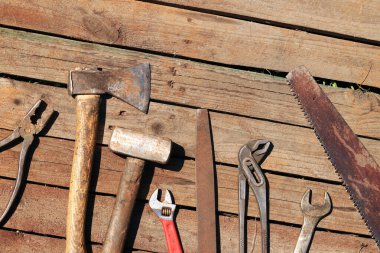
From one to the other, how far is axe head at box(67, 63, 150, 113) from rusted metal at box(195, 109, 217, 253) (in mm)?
374

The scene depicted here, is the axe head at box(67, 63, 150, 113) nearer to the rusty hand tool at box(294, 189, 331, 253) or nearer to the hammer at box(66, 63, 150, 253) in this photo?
the hammer at box(66, 63, 150, 253)

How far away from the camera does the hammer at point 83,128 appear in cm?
337

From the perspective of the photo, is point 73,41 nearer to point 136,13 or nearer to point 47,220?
point 136,13

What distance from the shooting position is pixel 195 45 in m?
3.69

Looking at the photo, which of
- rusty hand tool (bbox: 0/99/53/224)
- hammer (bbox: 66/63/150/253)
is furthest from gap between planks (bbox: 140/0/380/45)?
rusty hand tool (bbox: 0/99/53/224)

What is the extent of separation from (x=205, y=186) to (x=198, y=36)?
0.94m

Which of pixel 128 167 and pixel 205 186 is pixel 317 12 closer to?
pixel 205 186

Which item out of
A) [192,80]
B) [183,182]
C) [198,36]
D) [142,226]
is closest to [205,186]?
[183,182]

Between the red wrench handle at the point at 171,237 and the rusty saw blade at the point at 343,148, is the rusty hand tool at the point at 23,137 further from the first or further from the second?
the rusty saw blade at the point at 343,148

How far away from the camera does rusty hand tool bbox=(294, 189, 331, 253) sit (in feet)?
11.9

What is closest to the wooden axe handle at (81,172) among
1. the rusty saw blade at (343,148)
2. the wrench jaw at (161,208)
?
the wrench jaw at (161,208)

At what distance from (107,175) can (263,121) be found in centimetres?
103

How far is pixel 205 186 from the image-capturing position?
3580mm

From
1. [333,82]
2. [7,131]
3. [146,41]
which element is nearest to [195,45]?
[146,41]
